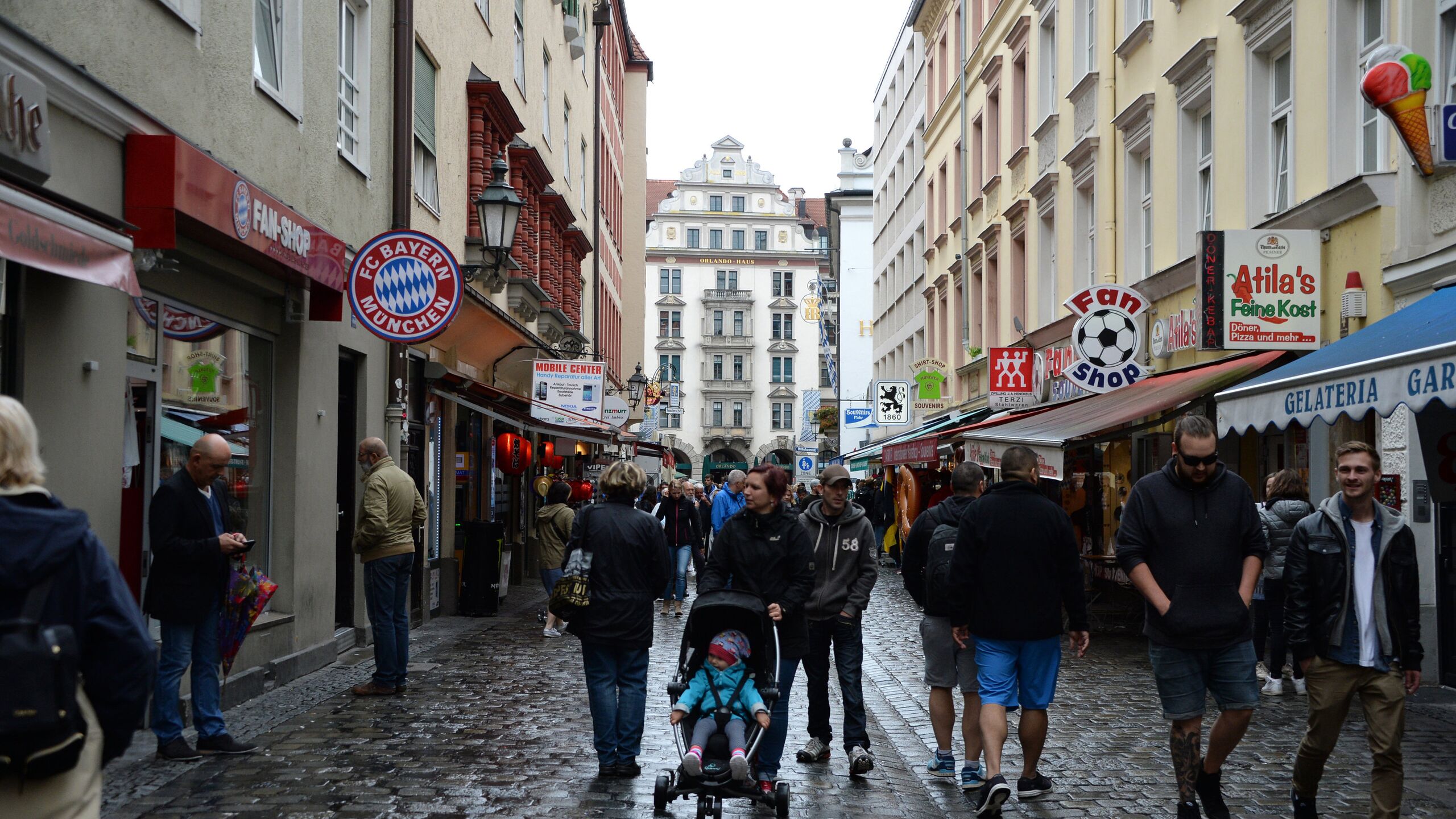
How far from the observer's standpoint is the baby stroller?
635 cm

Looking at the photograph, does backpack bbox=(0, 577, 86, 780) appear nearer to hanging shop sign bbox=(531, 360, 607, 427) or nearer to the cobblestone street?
the cobblestone street

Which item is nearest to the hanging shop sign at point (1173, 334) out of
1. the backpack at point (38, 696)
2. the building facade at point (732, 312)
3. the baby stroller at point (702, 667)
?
the baby stroller at point (702, 667)

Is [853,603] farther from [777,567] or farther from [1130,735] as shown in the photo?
[1130,735]

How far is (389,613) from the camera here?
991 centimetres

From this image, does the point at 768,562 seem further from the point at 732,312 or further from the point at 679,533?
the point at 732,312

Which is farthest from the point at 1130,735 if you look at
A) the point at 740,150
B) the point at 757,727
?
the point at 740,150

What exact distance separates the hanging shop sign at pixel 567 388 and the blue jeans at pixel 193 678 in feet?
42.2

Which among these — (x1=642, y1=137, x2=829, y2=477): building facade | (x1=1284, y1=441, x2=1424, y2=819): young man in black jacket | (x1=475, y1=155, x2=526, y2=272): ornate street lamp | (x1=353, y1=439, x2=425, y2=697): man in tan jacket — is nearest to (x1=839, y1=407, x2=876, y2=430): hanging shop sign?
(x1=475, y1=155, x2=526, y2=272): ornate street lamp

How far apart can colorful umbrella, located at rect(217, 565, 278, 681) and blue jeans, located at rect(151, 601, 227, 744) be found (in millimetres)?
91

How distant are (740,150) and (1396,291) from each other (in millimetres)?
75258

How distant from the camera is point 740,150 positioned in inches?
3332

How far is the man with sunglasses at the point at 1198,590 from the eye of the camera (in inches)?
235

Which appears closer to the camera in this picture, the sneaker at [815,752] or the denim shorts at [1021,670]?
the denim shorts at [1021,670]

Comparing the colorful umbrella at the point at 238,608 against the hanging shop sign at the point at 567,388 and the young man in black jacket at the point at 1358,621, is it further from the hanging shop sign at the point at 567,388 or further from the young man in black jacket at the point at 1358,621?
the hanging shop sign at the point at 567,388
